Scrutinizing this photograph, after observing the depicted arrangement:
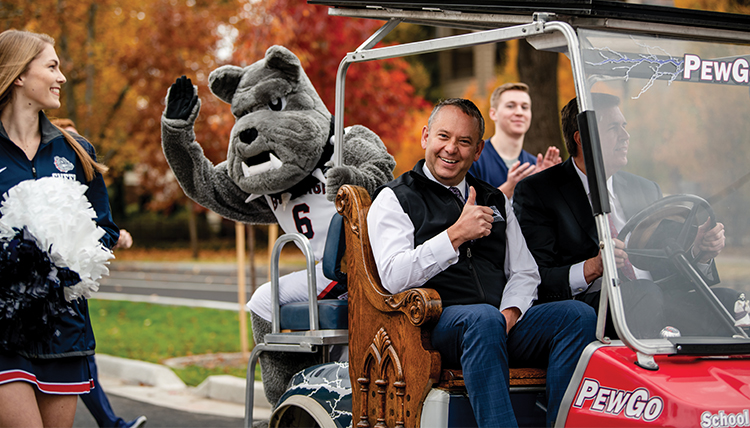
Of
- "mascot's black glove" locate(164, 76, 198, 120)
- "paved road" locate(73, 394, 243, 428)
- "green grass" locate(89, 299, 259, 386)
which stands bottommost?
"green grass" locate(89, 299, 259, 386)

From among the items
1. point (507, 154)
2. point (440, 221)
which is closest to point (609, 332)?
point (440, 221)

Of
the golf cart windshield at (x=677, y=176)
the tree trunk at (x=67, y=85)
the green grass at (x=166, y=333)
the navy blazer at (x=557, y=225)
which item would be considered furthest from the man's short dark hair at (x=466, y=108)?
the tree trunk at (x=67, y=85)

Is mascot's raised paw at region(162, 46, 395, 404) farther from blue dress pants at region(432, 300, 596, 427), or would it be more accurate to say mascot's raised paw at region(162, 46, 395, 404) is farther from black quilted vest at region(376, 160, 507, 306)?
blue dress pants at region(432, 300, 596, 427)

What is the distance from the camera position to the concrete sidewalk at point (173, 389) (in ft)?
21.2

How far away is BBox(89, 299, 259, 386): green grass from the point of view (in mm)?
8781

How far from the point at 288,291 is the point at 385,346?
4.18 feet

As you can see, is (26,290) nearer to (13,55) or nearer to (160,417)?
(13,55)

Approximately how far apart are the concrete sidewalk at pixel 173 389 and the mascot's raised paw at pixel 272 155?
7.14ft

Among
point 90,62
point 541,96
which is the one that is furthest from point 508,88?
point 90,62

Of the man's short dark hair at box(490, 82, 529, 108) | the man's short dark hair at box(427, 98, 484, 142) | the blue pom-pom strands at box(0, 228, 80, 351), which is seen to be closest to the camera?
the blue pom-pom strands at box(0, 228, 80, 351)

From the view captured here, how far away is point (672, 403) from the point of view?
7.60 ft

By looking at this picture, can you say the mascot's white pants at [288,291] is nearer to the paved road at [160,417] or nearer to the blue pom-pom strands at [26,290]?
the blue pom-pom strands at [26,290]

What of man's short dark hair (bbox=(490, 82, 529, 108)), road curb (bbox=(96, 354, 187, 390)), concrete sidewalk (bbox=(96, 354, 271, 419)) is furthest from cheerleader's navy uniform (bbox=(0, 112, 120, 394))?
road curb (bbox=(96, 354, 187, 390))

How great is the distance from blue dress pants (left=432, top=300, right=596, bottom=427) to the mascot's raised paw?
53.8 inches
